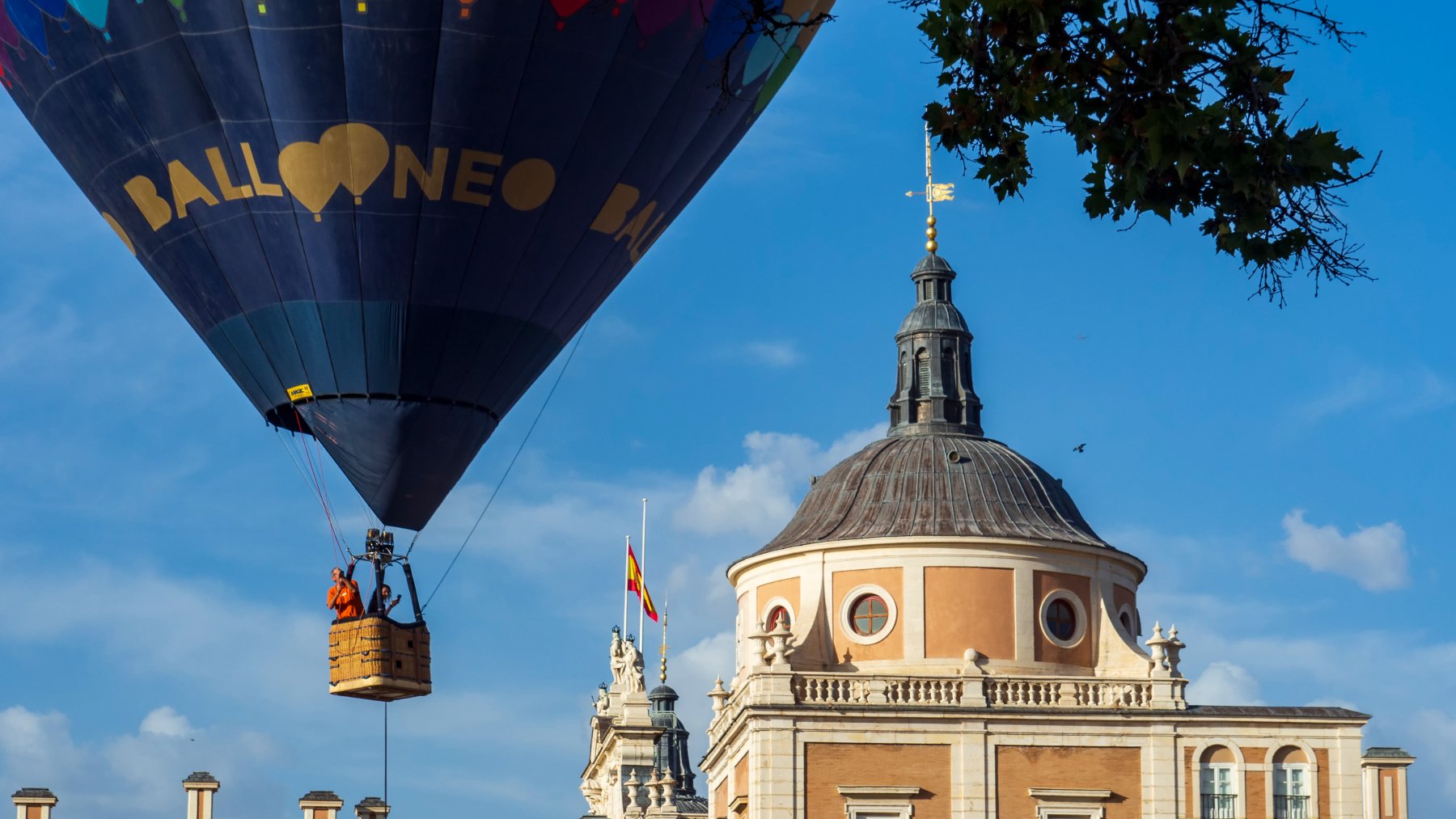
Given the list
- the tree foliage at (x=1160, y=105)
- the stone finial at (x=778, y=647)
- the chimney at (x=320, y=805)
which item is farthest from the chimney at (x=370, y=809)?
the tree foliage at (x=1160, y=105)

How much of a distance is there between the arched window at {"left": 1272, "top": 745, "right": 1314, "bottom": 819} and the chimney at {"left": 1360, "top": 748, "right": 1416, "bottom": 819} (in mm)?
3810

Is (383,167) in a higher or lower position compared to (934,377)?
lower

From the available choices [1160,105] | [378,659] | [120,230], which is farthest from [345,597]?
[1160,105]

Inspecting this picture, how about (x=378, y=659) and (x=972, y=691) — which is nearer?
(x=378, y=659)

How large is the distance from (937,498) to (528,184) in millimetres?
30603

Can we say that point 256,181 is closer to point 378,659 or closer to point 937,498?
point 378,659

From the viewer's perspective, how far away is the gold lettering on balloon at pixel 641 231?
28609 millimetres

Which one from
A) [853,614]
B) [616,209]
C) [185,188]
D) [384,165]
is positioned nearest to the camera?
[384,165]

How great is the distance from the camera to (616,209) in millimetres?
28125

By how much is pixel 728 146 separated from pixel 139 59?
6.92 metres

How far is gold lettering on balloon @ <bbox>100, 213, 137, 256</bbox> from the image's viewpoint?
28.3 m

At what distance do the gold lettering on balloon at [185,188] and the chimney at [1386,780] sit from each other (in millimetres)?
37684

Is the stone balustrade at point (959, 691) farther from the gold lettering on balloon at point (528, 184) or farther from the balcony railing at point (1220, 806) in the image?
the gold lettering on balloon at point (528, 184)

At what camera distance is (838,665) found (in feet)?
180
